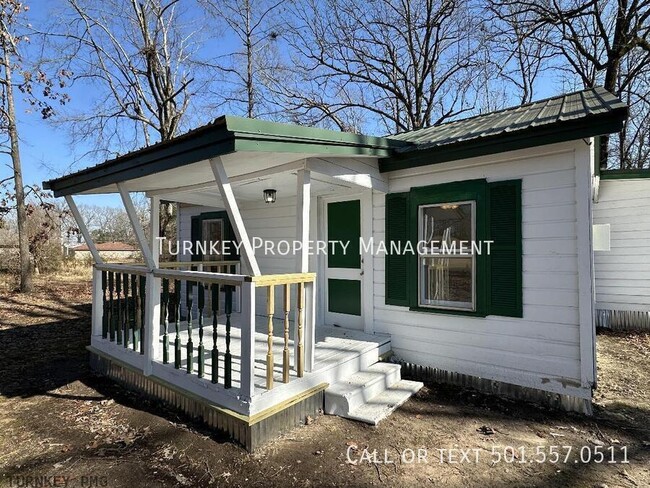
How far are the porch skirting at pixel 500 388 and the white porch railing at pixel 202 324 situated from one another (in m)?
1.60

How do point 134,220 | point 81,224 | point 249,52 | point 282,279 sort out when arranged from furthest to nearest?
point 249,52
point 81,224
point 134,220
point 282,279

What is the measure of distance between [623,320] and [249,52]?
1426cm

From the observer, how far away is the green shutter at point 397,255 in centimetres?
428

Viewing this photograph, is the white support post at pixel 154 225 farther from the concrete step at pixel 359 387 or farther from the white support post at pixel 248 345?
the concrete step at pixel 359 387

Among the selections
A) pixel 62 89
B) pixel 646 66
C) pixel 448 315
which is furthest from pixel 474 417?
pixel 62 89

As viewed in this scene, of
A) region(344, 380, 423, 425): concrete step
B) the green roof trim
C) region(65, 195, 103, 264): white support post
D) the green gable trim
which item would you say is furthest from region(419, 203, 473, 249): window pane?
the green roof trim

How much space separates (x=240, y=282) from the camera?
2818 millimetres

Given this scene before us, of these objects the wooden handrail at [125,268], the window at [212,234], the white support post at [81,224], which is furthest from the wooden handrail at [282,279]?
the window at [212,234]

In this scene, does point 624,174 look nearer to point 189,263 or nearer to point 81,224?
point 189,263

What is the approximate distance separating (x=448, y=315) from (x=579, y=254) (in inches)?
54.6

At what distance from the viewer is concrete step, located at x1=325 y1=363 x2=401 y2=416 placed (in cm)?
329

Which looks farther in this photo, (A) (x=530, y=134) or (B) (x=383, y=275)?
(B) (x=383, y=275)

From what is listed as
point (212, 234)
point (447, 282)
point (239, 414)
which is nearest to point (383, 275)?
point (447, 282)

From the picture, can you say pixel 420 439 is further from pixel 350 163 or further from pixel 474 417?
pixel 350 163
